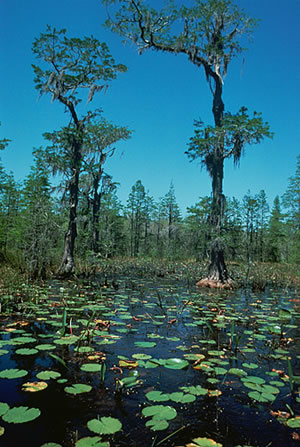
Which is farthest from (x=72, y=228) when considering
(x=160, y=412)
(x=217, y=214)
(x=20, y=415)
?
(x=160, y=412)

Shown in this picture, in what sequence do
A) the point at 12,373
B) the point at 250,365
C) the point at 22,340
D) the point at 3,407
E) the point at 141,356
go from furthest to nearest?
the point at 22,340 → the point at 141,356 → the point at 250,365 → the point at 12,373 → the point at 3,407

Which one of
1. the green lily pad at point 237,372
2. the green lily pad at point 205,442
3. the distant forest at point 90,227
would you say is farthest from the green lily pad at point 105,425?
the distant forest at point 90,227

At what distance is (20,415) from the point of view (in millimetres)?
1881

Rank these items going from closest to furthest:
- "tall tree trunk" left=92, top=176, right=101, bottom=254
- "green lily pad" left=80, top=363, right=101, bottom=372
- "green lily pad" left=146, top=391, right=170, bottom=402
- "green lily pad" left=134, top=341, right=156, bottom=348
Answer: "green lily pad" left=146, top=391, right=170, bottom=402 → "green lily pad" left=80, top=363, right=101, bottom=372 → "green lily pad" left=134, top=341, right=156, bottom=348 → "tall tree trunk" left=92, top=176, right=101, bottom=254

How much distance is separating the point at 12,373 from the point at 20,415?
0.76 m

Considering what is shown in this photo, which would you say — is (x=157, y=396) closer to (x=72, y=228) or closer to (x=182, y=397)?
(x=182, y=397)

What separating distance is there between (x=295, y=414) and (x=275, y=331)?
2.38 m

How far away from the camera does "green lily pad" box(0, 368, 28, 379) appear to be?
7.99 ft

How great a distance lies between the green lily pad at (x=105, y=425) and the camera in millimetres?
1760

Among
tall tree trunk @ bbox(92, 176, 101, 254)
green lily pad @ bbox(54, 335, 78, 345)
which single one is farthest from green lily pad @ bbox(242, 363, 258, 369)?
tall tree trunk @ bbox(92, 176, 101, 254)

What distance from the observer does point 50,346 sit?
3.27m

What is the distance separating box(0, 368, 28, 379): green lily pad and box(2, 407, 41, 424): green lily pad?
0.56 meters

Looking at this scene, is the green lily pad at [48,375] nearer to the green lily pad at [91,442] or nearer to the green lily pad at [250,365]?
the green lily pad at [91,442]

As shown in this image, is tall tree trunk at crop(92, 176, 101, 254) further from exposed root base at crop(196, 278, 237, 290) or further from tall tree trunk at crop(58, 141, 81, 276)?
exposed root base at crop(196, 278, 237, 290)
